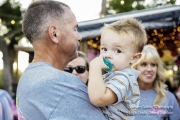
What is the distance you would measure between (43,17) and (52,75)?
1.27ft

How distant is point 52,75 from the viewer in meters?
1.68

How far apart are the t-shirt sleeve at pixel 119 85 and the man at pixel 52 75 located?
0.14 m

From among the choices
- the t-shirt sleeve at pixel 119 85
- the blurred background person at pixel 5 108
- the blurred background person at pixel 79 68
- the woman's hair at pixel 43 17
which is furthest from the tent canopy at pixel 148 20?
the t-shirt sleeve at pixel 119 85

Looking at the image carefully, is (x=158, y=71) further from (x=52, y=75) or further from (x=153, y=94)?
(x=52, y=75)

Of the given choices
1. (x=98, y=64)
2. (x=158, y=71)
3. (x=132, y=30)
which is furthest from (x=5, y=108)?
(x=158, y=71)

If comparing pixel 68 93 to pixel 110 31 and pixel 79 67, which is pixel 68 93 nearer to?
pixel 110 31

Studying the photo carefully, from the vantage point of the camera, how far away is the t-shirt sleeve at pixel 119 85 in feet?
5.61

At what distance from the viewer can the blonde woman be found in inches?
138

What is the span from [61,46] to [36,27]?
19 centimetres

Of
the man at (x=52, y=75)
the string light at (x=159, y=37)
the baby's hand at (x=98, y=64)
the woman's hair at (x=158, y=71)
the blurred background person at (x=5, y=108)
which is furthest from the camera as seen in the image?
the string light at (x=159, y=37)

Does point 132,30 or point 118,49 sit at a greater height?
point 132,30

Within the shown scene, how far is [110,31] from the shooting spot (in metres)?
1.99

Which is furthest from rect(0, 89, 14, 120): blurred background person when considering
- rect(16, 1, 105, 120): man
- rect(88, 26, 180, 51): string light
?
rect(88, 26, 180, 51): string light

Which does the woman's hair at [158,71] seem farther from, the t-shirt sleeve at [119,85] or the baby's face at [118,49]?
the t-shirt sleeve at [119,85]
